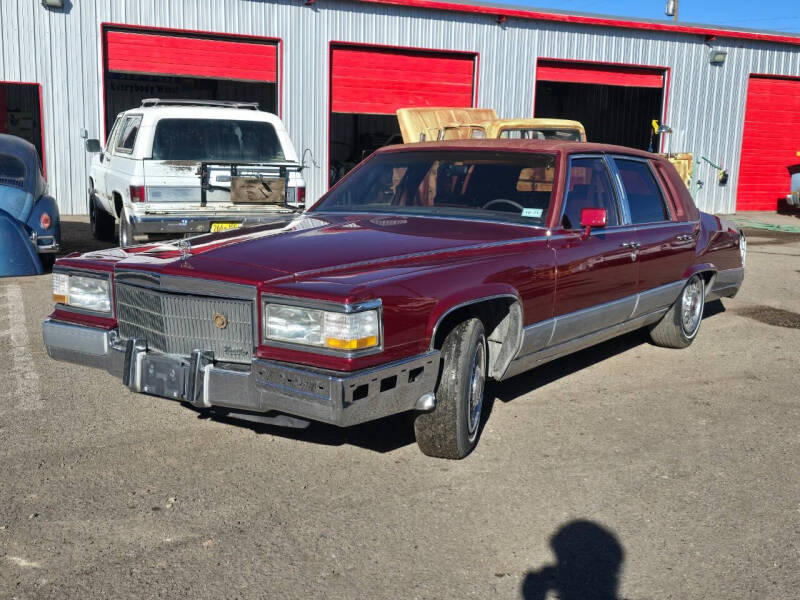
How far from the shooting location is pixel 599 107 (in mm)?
27609

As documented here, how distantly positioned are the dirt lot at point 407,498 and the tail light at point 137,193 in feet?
12.2

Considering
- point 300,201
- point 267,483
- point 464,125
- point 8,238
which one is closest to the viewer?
point 267,483

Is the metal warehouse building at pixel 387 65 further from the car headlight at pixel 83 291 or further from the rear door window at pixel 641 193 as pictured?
the car headlight at pixel 83 291

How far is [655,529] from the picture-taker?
3412 millimetres

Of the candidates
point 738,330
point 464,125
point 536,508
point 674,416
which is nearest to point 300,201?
point 464,125

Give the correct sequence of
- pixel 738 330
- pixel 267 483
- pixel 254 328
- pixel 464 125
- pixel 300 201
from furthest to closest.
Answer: pixel 464 125 → pixel 300 201 → pixel 738 330 → pixel 267 483 → pixel 254 328

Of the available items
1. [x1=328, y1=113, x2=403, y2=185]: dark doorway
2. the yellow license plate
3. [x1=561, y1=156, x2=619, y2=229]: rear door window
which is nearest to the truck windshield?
the yellow license plate

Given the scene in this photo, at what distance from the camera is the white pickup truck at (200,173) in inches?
352

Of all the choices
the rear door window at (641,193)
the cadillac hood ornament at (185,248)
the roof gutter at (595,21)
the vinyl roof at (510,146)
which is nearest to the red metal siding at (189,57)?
the roof gutter at (595,21)

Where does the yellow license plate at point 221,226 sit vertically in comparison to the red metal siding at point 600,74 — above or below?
below

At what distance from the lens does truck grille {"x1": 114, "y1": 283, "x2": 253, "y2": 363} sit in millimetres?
3619

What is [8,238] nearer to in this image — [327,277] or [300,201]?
[300,201]

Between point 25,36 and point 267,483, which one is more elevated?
point 25,36

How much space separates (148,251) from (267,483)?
4.49ft
